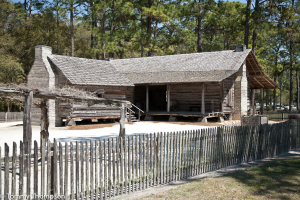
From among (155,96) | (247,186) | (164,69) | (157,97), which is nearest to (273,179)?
(247,186)

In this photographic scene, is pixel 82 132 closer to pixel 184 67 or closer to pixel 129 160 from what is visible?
pixel 184 67

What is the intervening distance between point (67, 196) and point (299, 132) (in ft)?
36.9

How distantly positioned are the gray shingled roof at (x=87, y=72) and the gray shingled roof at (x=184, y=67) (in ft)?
4.51

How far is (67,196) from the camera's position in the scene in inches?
237

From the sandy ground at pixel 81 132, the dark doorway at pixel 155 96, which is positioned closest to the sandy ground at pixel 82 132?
the sandy ground at pixel 81 132

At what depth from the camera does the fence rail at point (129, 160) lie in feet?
18.8

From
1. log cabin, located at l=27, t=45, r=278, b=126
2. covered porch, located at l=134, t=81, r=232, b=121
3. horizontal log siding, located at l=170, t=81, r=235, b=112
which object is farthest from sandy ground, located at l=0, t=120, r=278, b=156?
horizontal log siding, located at l=170, t=81, r=235, b=112

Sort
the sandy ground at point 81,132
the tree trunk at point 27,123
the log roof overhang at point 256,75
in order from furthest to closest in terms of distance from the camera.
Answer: the log roof overhang at point 256,75
the sandy ground at point 81,132
the tree trunk at point 27,123

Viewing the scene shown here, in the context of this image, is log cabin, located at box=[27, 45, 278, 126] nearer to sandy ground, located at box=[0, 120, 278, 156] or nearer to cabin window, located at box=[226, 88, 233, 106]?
cabin window, located at box=[226, 88, 233, 106]

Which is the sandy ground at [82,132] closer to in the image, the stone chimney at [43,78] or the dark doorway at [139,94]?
the stone chimney at [43,78]

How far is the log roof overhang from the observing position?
28047 mm

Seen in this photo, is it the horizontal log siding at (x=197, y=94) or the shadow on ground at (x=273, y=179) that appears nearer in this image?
the shadow on ground at (x=273, y=179)

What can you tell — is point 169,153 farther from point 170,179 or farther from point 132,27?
point 132,27

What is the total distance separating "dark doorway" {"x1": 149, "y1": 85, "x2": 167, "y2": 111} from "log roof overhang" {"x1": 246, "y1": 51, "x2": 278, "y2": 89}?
9.12 m
